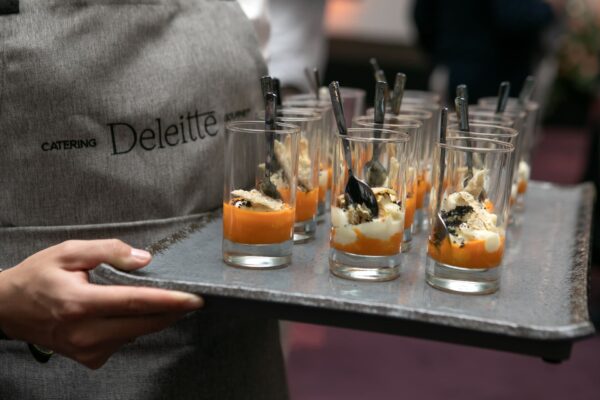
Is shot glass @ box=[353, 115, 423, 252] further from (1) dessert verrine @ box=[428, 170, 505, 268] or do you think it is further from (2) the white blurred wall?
(2) the white blurred wall

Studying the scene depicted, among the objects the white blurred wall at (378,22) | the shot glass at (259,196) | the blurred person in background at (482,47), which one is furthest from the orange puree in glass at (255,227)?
the white blurred wall at (378,22)

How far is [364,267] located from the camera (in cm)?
119

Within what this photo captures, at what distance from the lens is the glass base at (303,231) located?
139cm

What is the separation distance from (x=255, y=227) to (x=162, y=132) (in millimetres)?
244

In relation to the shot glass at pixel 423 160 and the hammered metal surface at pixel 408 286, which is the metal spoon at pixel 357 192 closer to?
the hammered metal surface at pixel 408 286

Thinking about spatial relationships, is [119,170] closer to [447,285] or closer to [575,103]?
[447,285]

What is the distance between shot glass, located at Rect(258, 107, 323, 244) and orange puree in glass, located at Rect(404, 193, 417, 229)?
0.53 feet

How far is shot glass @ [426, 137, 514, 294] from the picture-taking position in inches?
45.9

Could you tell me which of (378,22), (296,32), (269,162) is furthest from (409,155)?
(378,22)

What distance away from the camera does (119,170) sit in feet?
4.25

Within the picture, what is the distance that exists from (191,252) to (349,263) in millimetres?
250

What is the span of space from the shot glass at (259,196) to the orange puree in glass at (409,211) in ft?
0.64

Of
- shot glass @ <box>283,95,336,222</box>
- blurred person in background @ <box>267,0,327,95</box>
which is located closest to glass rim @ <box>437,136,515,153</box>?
shot glass @ <box>283,95,336,222</box>

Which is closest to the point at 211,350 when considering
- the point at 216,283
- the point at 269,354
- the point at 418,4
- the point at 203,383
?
the point at 203,383
